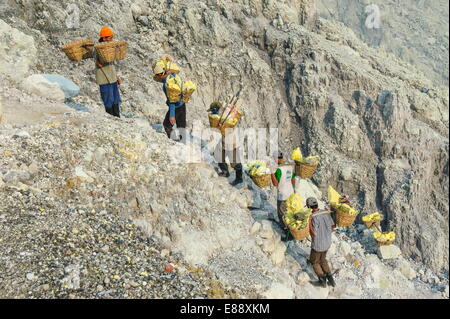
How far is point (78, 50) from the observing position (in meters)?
6.53

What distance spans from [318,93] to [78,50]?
11600 mm

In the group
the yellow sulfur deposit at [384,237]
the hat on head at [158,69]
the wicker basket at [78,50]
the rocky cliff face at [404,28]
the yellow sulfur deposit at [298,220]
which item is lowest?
the yellow sulfur deposit at [384,237]

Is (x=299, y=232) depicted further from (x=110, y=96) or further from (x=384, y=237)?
(x=384, y=237)

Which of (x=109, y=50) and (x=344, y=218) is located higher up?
(x=109, y=50)

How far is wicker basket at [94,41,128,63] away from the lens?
6.15 metres

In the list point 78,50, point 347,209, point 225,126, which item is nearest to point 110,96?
point 78,50

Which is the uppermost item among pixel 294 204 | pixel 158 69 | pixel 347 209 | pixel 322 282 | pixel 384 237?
pixel 158 69

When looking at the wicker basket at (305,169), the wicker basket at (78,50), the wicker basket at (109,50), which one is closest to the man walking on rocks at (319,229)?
the wicker basket at (305,169)

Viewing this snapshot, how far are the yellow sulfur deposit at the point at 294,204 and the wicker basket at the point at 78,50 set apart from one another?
499 cm

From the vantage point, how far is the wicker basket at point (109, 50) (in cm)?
615

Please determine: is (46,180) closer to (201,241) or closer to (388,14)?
(201,241)

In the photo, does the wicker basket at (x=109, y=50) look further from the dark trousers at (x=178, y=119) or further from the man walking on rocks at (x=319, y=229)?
the man walking on rocks at (x=319, y=229)

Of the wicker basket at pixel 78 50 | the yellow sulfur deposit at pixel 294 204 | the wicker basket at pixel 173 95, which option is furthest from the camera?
the wicker basket at pixel 173 95
